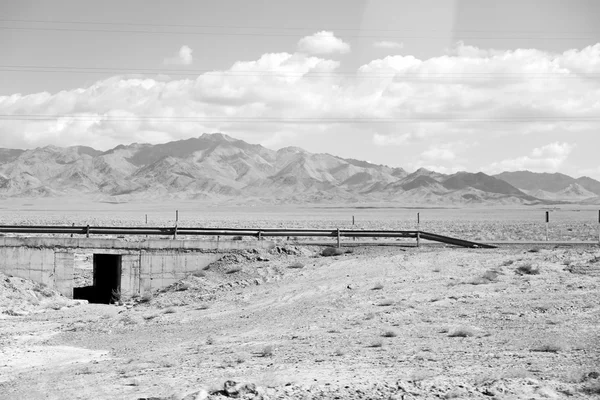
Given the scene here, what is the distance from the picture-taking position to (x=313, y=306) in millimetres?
22328

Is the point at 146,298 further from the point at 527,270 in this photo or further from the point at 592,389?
the point at 592,389

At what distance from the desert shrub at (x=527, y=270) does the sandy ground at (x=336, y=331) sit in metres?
0.05

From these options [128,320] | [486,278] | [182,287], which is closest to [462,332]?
[486,278]

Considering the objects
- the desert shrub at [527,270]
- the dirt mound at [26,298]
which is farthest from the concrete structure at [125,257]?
the desert shrub at [527,270]

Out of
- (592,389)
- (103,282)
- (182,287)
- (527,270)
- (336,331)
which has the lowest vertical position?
(103,282)

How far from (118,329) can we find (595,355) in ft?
45.3

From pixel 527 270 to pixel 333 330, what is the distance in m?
10.2

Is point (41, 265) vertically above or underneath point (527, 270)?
underneath

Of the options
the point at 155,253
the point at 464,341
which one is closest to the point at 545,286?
the point at 464,341

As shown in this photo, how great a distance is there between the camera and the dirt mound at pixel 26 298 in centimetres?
2720

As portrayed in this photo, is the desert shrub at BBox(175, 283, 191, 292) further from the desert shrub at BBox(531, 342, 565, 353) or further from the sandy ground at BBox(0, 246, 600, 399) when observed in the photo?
the desert shrub at BBox(531, 342, 565, 353)

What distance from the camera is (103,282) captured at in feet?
115

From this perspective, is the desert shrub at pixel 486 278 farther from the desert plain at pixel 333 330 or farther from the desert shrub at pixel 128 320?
the desert shrub at pixel 128 320

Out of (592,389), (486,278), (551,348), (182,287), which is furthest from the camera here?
(182,287)
